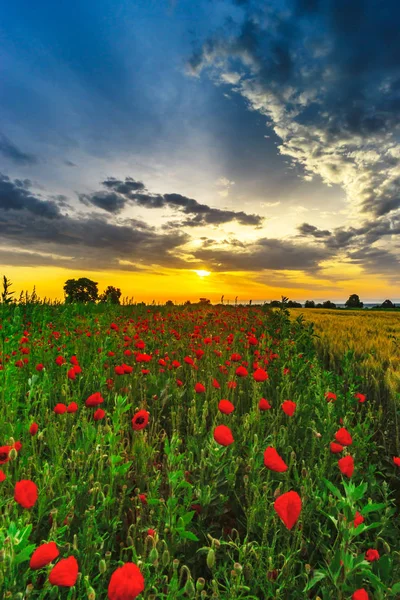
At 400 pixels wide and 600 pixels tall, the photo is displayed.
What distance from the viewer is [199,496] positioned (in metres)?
2.21

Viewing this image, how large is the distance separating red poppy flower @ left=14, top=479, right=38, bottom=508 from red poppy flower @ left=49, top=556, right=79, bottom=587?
0.44 m

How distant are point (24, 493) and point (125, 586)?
2.40 feet

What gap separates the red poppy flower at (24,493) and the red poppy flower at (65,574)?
0.44 metres

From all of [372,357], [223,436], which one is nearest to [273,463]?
[223,436]

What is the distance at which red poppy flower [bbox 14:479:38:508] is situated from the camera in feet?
4.95

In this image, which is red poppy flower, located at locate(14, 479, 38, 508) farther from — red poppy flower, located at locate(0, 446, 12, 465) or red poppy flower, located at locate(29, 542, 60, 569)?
red poppy flower, located at locate(0, 446, 12, 465)

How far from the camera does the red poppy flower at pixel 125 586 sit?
1016 mm

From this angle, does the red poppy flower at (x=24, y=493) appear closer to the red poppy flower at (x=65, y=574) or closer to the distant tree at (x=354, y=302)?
the red poppy flower at (x=65, y=574)

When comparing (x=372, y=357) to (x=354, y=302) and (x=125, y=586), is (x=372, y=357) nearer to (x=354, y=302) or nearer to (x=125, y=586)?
(x=125, y=586)

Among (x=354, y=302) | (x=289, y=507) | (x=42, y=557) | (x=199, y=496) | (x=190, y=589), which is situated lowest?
(x=199, y=496)

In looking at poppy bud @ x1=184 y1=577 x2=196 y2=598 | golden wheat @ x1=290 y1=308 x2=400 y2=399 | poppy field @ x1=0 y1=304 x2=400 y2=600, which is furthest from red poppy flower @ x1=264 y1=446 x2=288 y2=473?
golden wheat @ x1=290 y1=308 x2=400 y2=399

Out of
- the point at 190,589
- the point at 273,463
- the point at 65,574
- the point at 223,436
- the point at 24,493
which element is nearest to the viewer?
the point at 65,574

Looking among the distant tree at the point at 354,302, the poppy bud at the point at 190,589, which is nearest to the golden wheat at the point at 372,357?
the poppy bud at the point at 190,589

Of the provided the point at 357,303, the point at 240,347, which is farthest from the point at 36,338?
the point at 357,303
